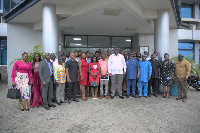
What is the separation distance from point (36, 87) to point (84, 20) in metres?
5.12

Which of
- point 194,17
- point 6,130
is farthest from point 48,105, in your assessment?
point 194,17

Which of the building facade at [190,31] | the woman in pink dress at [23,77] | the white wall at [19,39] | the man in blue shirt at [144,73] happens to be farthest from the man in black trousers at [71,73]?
the building facade at [190,31]

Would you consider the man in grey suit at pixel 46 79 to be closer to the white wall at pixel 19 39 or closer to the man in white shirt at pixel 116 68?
the man in white shirt at pixel 116 68

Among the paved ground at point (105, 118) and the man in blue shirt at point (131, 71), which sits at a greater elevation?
the man in blue shirt at point (131, 71)

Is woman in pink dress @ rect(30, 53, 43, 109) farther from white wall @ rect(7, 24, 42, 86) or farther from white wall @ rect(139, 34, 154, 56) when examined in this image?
white wall @ rect(139, 34, 154, 56)

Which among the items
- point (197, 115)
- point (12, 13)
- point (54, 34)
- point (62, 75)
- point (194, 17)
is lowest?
point (197, 115)

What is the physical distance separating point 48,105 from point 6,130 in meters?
2.02

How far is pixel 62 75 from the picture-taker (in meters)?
5.89

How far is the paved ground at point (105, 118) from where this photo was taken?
376 cm

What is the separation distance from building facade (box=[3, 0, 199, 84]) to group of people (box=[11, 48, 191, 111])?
Result: 4.92 feet

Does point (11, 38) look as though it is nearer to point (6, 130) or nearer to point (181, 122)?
point (6, 130)

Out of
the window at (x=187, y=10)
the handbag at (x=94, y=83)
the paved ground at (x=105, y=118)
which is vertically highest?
the window at (x=187, y=10)

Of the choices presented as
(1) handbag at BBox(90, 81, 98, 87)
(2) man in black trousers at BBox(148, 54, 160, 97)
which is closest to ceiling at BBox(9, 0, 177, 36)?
(2) man in black trousers at BBox(148, 54, 160, 97)

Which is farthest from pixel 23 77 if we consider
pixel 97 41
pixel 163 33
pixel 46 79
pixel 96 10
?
pixel 97 41
